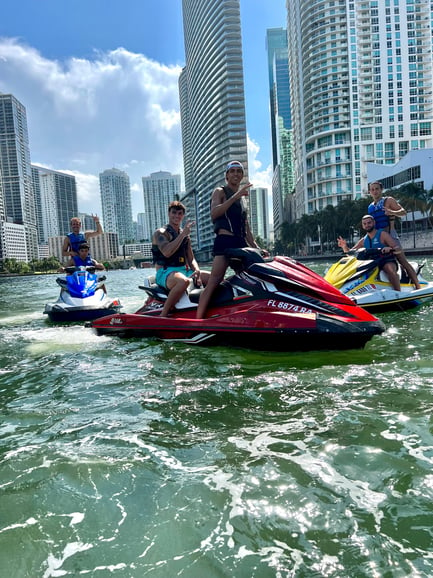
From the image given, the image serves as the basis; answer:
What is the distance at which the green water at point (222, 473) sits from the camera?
1392 mm

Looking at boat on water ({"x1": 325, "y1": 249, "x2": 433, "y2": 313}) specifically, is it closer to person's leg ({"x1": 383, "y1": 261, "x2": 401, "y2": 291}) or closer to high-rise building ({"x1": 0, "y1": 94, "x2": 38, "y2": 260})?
person's leg ({"x1": 383, "y1": 261, "x2": 401, "y2": 291})

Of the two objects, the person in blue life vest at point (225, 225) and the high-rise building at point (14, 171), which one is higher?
the high-rise building at point (14, 171)

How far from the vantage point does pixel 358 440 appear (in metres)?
2.15

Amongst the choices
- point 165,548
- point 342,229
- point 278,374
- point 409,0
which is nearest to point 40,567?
point 165,548

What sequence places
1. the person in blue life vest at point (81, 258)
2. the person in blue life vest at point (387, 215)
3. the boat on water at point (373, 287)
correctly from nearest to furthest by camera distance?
the boat on water at point (373, 287), the person in blue life vest at point (387, 215), the person in blue life vest at point (81, 258)

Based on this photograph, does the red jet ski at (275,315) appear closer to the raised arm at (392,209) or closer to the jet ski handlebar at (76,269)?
the raised arm at (392,209)

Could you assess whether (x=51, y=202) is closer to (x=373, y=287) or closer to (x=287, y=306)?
(x=373, y=287)

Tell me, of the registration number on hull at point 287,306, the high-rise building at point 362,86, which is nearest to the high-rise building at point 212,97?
the high-rise building at point 362,86

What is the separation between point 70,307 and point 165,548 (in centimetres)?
673

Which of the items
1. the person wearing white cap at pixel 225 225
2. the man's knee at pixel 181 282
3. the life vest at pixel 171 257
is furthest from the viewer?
the life vest at pixel 171 257

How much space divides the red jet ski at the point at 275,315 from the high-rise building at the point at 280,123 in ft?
533

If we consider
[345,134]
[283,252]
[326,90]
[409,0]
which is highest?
[409,0]

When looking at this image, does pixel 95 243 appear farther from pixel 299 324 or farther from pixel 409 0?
pixel 299 324

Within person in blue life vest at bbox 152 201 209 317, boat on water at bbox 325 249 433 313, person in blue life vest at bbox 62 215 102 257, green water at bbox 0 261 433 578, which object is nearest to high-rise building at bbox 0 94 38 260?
person in blue life vest at bbox 62 215 102 257
